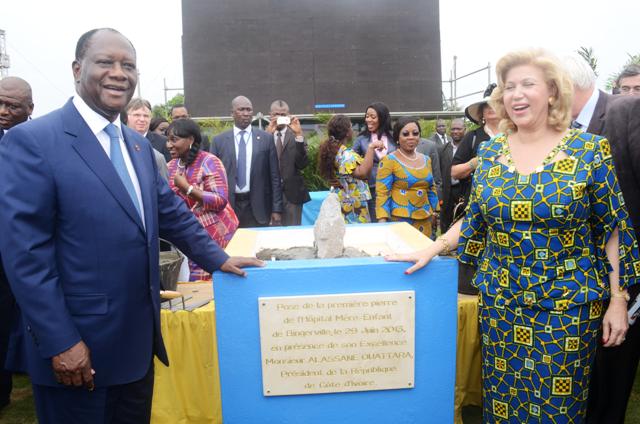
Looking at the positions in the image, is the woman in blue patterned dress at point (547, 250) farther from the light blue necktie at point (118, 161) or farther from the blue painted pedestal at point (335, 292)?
the light blue necktie at point (118, 161)

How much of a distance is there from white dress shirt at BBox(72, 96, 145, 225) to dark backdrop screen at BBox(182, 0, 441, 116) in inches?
614

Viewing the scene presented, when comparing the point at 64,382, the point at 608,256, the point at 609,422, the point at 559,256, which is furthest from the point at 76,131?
the point at 609,422

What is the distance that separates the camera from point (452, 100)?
22.0 meters

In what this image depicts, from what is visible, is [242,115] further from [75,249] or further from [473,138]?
[75,249]

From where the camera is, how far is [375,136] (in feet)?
→ 16.8

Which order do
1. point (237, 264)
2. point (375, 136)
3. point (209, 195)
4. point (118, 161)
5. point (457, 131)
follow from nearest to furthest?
point (118, 161) < point (237, 264) < point (209, 195) < point (375, 136) < point (457, 131)

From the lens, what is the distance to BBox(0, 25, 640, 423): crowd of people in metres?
1.66

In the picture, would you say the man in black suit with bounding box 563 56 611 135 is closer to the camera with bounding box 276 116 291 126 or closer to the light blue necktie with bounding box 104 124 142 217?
the light blue necktie with bounding box 104 124 142 217

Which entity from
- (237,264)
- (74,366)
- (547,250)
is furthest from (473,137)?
(74,366)

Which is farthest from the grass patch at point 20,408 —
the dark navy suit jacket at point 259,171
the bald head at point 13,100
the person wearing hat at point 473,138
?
the person wearing hat at point 473,138

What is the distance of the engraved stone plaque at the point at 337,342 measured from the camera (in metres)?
2.13

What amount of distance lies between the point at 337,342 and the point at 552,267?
88cm

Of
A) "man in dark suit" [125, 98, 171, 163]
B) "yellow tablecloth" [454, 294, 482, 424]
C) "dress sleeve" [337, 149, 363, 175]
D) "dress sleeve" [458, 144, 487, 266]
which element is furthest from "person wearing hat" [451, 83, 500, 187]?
"man in dark suit" [125, 98, 171, 163]

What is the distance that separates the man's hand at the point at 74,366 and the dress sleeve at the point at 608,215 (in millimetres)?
1851
